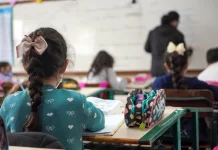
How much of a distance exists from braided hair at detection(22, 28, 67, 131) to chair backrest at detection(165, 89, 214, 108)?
96 cm

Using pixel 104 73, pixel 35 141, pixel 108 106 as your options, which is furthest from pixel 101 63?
pixel 35 141

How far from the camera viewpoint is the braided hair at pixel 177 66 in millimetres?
2410

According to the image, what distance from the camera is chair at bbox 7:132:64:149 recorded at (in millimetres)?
1119

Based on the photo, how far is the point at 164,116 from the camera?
165cm

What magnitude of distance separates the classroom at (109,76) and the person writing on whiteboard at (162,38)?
1cm

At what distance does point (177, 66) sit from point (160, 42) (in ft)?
6.53

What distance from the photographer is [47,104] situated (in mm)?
1412

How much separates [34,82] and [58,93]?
0.11 meters

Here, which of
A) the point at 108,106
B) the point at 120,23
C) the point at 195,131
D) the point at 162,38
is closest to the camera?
the point at 108,106

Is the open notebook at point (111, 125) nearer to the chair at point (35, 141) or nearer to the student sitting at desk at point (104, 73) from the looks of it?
the chair at point (35, 141)

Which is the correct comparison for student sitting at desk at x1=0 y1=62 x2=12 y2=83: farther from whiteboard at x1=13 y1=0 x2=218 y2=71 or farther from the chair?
the chair

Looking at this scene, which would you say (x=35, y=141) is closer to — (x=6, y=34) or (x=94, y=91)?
(x=94, y=91)

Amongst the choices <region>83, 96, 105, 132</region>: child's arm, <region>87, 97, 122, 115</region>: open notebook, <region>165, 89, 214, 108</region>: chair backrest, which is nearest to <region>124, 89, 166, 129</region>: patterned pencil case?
<region>83, 96, 105, 132</region>: child's arm

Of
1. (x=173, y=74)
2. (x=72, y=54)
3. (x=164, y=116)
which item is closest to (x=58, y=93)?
(x=72, y=54)
